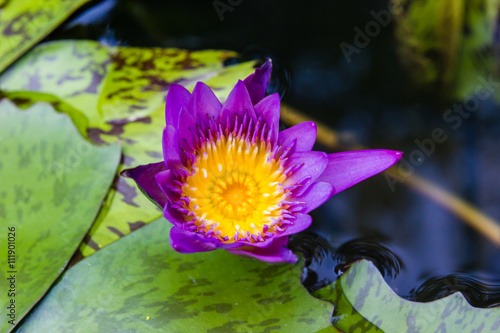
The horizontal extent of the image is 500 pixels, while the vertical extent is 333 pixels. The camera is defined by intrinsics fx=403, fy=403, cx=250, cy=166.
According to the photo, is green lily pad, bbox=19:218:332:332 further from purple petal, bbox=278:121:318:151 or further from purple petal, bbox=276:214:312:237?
purple petal, bbox=278:121:318:151

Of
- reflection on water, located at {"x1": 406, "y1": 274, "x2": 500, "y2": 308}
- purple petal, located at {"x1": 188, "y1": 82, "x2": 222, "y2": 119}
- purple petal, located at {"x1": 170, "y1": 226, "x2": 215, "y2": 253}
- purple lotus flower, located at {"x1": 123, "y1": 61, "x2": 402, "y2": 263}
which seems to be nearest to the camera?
purple petal, located at {"x1": 170, "y1": 226, "x2": 215, "y2": 253}

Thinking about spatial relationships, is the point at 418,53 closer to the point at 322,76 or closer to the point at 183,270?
the point at 322,76

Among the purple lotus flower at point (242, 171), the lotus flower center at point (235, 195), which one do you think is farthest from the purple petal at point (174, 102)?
the lotus flower center at point (235, 195)

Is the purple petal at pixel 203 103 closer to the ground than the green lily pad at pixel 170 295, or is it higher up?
higher up

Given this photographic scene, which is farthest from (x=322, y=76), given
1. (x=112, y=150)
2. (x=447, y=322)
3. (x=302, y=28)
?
(x=447, y=322)

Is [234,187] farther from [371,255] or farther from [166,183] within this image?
[371,255]

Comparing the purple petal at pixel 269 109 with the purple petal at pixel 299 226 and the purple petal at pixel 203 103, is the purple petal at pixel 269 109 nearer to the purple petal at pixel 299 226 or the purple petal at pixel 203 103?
the purple petal at pixel 203 103

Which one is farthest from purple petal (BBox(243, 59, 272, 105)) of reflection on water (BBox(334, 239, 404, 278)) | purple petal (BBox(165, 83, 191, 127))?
reflection on water (BBox(334, 239, 404, 278))
